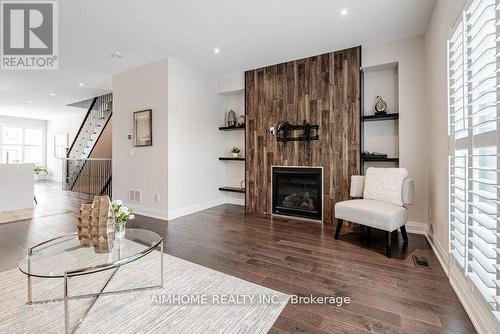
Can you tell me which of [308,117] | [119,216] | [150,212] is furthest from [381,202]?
[150,212]

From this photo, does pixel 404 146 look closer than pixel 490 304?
No

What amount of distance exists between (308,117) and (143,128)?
292 cm

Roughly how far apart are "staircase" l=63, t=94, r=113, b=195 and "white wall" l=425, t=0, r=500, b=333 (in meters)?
6.42

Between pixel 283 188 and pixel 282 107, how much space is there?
1.44 meters

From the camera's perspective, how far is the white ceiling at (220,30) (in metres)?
2.60

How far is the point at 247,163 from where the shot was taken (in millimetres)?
4594

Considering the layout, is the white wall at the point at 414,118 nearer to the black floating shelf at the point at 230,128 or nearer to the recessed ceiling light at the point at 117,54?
the black floating shelf at the point at 230,128

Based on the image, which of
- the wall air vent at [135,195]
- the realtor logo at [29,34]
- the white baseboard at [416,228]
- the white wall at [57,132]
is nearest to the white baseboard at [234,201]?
the wall air vent at [135,195]

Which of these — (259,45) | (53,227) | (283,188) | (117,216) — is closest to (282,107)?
(259,45)

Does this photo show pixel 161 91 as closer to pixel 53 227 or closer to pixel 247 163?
pixel 247 163

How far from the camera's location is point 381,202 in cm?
295

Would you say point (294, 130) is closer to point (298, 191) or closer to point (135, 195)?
point (298, 191)

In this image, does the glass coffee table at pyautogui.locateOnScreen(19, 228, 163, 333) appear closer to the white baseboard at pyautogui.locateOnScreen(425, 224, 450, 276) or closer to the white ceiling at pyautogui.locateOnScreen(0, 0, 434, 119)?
the white ceiling at pyautogui.locateOnScreen(0, 0, 434, 119)

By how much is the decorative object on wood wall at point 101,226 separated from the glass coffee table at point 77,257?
0.03 meters
